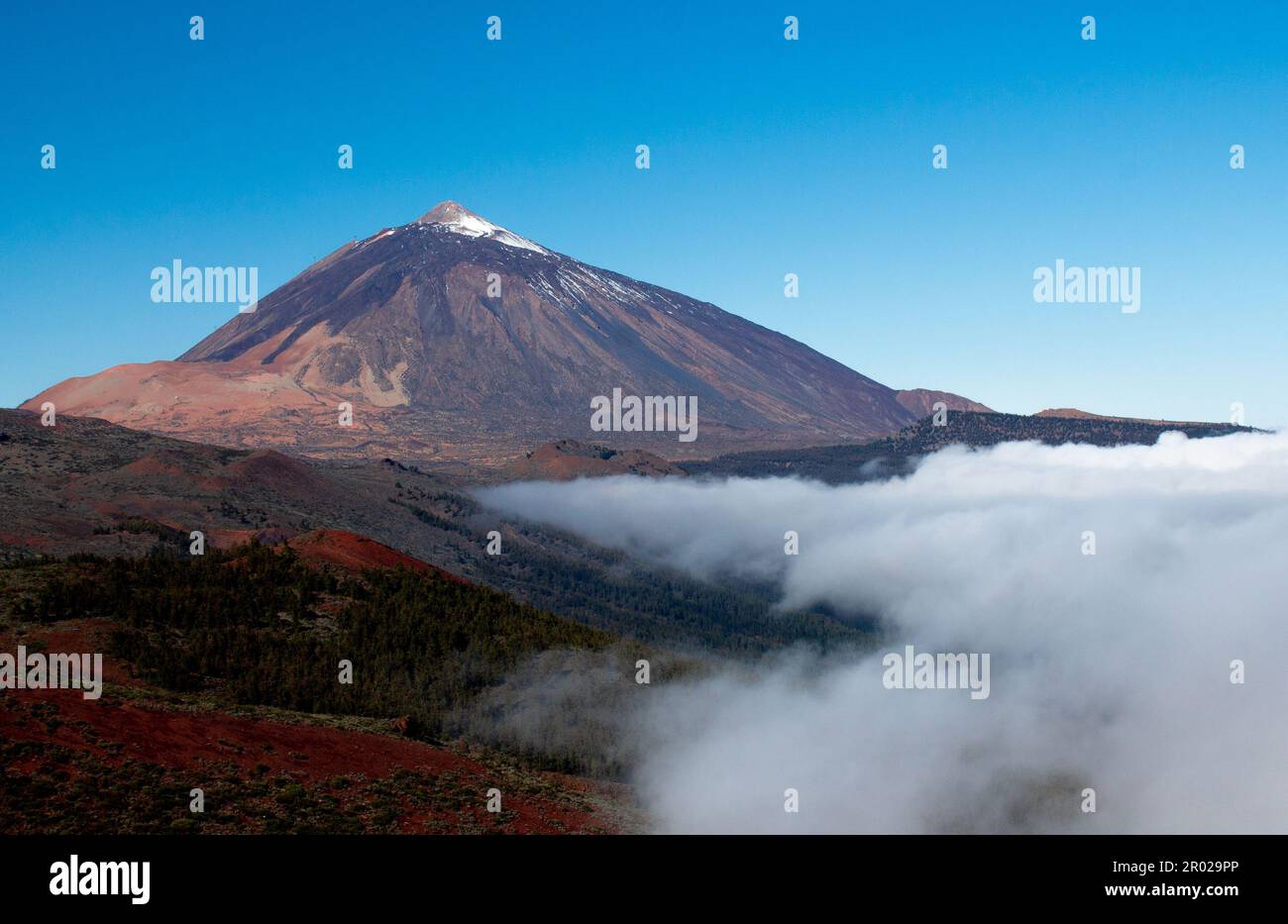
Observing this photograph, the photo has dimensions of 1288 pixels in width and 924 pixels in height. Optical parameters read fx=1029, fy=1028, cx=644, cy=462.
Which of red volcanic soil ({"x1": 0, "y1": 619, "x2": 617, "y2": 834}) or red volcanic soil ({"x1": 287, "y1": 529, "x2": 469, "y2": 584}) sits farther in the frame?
red volcanic soil ({"x1": 287, "y1": 529, "x2": 469, "y2": 584})

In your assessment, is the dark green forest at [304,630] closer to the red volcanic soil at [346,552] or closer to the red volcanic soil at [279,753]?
the red volcanic soil at [346,552]

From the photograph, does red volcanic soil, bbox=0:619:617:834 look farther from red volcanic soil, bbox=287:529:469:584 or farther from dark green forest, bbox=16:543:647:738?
red volcanic soil, bbox=287:529:469:584

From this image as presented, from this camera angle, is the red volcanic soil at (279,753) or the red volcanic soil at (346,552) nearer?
the red volcanic soil at (279,753)

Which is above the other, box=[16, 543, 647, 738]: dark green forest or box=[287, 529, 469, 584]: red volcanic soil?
box=[287, 529, 469, 584]: red volcanic soil

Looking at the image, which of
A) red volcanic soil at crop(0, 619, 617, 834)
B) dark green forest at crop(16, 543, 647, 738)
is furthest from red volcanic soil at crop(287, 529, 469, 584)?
red volcanic soil at crop(0, 619, 617, 834)

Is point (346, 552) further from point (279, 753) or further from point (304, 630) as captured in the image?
point (279, 753)

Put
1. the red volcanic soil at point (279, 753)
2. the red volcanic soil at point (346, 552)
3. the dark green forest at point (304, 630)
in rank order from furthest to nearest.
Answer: the red volcanic soil at point (346, 552)
the dark green forest at point (304, 630)
the red volcanic soil at point (279, 753)

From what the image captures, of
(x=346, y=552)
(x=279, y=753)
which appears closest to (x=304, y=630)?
(x=346, y=552)

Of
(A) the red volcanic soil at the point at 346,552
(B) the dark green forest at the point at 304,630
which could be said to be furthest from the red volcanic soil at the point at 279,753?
(A) the red volcanic soil at the point at 346,552

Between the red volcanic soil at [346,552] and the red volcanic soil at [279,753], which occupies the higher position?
the red volcanic soil at [346,552]
